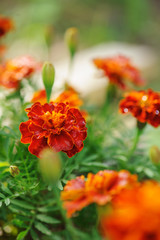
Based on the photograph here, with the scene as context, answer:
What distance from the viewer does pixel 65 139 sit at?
21.8 inches

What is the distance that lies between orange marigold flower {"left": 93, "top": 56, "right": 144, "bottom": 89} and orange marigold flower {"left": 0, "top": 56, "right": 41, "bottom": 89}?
0.19 m

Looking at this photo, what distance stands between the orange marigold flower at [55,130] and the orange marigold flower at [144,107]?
138 millimetres

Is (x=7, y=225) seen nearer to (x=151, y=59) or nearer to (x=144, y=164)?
(x=144, y=164)

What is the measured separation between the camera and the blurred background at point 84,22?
271 centimetres

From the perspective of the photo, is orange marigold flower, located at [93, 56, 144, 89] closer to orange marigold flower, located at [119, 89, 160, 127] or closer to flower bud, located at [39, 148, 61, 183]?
orange marigold flower, located at [119, 89, 160, 127]

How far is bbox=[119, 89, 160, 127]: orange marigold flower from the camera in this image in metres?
0.65

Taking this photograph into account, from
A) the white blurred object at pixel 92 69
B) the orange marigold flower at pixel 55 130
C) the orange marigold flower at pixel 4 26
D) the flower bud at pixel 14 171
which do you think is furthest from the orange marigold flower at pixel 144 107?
the white blurred object at pixel 92 69

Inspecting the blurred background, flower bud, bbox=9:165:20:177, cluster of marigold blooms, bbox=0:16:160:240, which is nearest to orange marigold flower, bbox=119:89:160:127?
A: cluster of marigold blooms, bbox=0:16:160:240

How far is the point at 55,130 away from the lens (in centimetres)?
56

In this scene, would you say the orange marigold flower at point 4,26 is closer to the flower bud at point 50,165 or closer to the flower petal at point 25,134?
the flower petal at point 25,134

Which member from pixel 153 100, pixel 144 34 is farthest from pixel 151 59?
pixel 153 100

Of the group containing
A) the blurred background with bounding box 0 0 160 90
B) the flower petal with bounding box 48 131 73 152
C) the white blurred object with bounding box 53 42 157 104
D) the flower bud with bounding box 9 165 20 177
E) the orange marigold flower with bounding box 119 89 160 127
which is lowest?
the blurred background with bounding box 0 0 160 90

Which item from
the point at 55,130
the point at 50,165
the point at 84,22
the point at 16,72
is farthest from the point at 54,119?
the point at 84,22

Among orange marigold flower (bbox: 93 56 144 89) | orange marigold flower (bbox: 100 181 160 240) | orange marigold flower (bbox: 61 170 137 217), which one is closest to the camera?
orange marigold flower (bbox: 100 181 160 240)
